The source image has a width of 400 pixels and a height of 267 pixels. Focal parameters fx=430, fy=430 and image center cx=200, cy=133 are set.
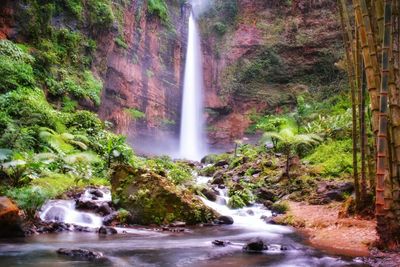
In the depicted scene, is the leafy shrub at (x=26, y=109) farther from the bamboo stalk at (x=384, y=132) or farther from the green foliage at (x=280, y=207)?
the bamboo stalk at (x=384, y=132)

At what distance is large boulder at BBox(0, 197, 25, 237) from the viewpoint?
7.16 metres

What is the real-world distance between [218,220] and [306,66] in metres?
23.8

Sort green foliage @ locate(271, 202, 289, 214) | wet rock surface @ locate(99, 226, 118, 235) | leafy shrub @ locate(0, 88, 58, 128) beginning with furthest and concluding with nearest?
1. leafy shrub @ locate(0, 88, 58, 128)
2. green foliage @ locate(271, 202, 289, 214)
3. wet rock surface @ locate(99, 226, 118, 235)

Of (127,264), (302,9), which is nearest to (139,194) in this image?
(127,264)

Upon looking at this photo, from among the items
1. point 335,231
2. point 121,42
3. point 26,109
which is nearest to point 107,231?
point 335,231

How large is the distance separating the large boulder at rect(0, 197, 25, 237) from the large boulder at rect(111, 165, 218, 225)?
2.77 metres

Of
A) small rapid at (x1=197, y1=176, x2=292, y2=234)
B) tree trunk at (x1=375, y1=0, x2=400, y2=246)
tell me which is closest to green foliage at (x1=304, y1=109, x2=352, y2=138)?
small rapid at (x1=197, y1=176, x2=292, y2=234)

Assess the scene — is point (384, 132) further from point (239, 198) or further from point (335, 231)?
point (239, 198)

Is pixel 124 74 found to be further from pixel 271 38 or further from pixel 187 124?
pixel 271 38

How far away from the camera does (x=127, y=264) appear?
5.66 metres

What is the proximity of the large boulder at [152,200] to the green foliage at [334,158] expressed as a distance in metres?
5.93

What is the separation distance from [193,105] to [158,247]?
24559mm

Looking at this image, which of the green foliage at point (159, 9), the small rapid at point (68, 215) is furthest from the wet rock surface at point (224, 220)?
the green foliage at point (159, 9)

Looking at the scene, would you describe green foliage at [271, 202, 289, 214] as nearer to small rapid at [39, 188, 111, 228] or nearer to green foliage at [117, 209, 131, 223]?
green foliage at [117, 209, 131, 223]
